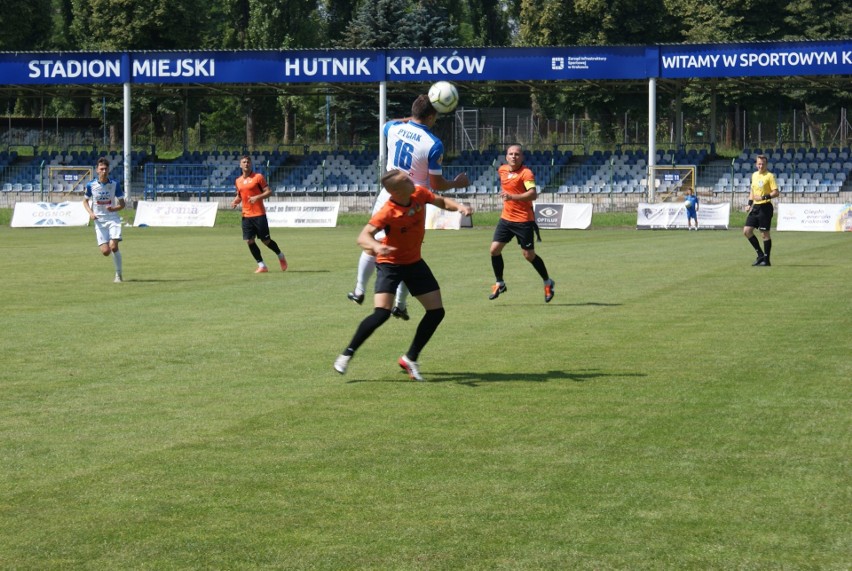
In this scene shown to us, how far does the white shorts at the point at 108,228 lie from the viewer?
1980 centimetres

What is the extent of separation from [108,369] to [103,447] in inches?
129

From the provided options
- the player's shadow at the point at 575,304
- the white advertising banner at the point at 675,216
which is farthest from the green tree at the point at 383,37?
the player's shadow at the point at 575,304

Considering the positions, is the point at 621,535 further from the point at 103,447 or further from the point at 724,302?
the point at 724,302

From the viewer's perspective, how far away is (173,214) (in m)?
45.3

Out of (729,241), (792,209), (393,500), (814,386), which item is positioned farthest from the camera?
(792,209)

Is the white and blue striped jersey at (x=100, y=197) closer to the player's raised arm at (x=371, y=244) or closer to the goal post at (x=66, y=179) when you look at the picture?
the player's raised arm at (x=371, y=244)

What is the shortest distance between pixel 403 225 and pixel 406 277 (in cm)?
46

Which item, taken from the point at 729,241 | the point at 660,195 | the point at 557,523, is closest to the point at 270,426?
the point at 557,523

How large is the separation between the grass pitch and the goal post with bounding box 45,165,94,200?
124 ft

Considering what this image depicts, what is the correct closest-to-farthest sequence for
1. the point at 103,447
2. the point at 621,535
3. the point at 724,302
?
the point at 621,535 → the point at 103,447 → the point at 724,302

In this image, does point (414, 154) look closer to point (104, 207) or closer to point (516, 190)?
point (516, 190)

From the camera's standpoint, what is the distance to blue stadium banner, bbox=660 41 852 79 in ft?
154

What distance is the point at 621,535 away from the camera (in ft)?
18.7

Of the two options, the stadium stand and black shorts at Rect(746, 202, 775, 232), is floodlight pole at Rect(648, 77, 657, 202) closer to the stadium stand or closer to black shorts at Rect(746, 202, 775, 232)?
the stadium stand
